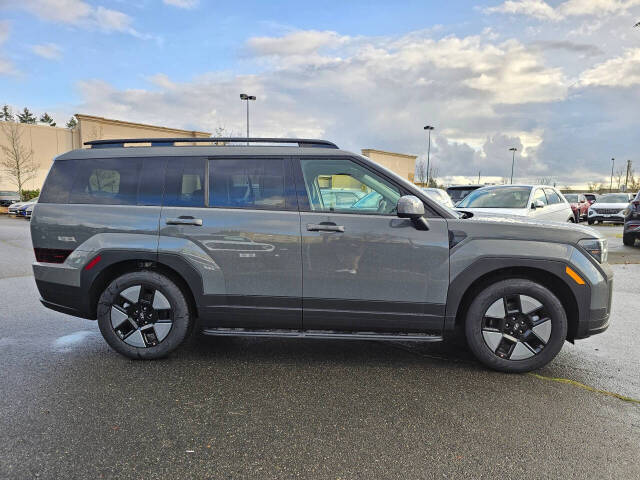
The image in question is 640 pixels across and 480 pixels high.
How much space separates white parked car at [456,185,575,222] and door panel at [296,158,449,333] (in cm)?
616

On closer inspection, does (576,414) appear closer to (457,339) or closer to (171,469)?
(457,339)

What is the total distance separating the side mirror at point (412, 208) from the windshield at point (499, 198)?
22.0 feet

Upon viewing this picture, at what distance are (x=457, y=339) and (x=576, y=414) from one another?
1.61 meters

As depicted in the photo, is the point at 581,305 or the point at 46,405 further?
the point at 581,305

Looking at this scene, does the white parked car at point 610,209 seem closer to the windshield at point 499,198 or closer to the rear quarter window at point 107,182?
the windshield at point 499,198

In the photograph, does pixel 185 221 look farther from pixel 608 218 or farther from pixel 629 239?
pixel 608 218

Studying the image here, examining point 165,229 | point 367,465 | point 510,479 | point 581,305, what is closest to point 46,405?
point 165,229

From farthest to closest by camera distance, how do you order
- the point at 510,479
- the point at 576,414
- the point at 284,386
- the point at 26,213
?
1. the point at 26,213
2. the point at 284,386
3. the point at 576,414
4. the point at 510,479

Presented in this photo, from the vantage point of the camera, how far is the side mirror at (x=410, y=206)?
11.2 feet

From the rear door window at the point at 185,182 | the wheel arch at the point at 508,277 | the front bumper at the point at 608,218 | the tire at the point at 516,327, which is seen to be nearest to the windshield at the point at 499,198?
the wheel arch at the point at 508,277

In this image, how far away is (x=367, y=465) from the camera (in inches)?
94.4

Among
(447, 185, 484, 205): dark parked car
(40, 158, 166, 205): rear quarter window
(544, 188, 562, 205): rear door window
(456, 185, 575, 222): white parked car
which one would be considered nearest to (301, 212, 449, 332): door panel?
A: (40, 158, 166, 205): rear quarter window

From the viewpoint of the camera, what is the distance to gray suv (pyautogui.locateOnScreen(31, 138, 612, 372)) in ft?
11.7

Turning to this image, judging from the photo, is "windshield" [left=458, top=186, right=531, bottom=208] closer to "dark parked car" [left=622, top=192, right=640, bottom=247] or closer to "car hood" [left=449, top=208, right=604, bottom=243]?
"dark parked car" [left=622, top=192, right=640, bottom=247]
